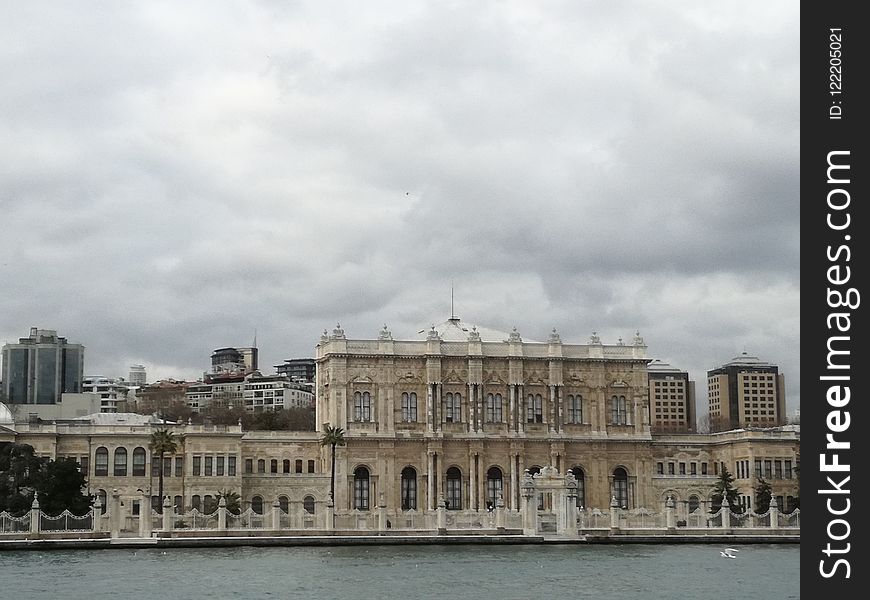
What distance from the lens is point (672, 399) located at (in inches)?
6127

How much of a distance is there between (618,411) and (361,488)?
Answer: 1404 cm

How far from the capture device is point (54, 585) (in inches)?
1375

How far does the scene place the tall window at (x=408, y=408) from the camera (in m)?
69.8

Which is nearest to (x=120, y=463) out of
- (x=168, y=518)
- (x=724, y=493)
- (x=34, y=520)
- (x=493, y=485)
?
(x=168, y=518)

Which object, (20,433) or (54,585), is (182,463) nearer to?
(20,433)

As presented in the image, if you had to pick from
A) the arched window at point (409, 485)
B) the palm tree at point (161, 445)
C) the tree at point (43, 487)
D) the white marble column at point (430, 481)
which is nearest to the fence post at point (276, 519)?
the tree at point (43, 487)

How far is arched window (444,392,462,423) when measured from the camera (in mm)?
69938

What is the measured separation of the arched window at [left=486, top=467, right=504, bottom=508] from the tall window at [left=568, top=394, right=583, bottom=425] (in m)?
4.85

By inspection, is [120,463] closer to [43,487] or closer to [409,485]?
[43,487]

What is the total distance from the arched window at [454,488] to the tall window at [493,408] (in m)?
3.17

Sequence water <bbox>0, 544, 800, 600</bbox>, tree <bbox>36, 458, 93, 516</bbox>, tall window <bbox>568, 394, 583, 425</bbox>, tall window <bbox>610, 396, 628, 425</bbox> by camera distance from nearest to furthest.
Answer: water <bbox>0, 544, 800, 600</bbox>, tree <bbox>36, 458, 93, 516</bbox>, tall window <bbox>568, 394, 583, 425</bbox>, tall window <bbox>610, 396, 628, 425</bbox>

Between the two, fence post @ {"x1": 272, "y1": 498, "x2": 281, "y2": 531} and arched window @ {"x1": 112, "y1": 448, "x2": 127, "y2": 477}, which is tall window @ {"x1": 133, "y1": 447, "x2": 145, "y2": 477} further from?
fence post @ {"x1": 272, "y1": 498, "x2": 281, "y2": 531}

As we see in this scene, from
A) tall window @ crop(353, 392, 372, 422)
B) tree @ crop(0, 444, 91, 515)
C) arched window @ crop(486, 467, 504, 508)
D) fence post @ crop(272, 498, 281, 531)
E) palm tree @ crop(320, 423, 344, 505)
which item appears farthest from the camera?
arched window @ crop(486, 467, 504, 508)

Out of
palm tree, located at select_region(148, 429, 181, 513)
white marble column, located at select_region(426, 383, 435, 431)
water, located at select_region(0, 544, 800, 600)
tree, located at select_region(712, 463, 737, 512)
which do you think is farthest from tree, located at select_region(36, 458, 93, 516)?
tree, located at select_region(712, 463, 737, 512)
